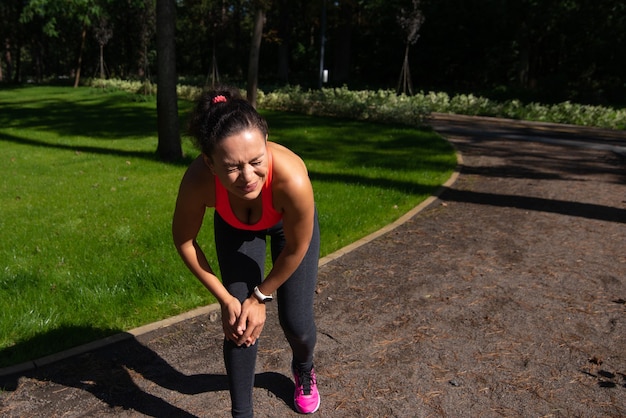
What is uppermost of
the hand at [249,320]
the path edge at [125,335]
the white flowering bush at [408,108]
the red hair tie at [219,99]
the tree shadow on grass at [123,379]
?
the red hair tie at [219,99]

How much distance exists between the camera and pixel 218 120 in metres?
1.97

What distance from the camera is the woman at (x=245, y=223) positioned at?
6.60ft

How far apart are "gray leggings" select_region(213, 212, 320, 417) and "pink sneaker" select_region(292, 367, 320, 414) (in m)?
0.44

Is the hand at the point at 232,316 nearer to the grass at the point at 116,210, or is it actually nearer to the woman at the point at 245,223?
the woman at the point at 245,223

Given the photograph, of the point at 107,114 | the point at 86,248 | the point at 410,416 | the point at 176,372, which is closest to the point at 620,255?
the point at 410,416

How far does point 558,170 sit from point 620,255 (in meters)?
4.62

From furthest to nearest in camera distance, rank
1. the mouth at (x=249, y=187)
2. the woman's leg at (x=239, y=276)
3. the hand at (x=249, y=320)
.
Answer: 1. the woman's leg at (x=239, y=276)
2. the hand at (x=249, y=320)
3. the mouth at (x=249, y=187)

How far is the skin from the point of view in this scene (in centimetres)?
201

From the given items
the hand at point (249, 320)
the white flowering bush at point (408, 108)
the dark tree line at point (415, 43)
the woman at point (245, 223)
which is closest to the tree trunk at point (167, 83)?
the white flowering bush at point (408, 108)

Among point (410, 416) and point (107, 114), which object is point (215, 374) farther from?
point (107, 114)

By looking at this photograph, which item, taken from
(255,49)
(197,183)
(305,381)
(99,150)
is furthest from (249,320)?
(255,49)

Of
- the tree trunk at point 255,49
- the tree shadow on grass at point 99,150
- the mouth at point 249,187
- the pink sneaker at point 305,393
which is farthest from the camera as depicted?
the tree trunk at point 255,49

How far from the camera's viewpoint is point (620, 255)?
5.40 metres

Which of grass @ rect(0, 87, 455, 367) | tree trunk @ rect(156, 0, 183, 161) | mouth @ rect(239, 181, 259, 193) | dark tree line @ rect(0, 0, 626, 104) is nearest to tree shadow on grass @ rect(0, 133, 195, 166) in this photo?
grass @ rect(0, 87, 455, 367)
